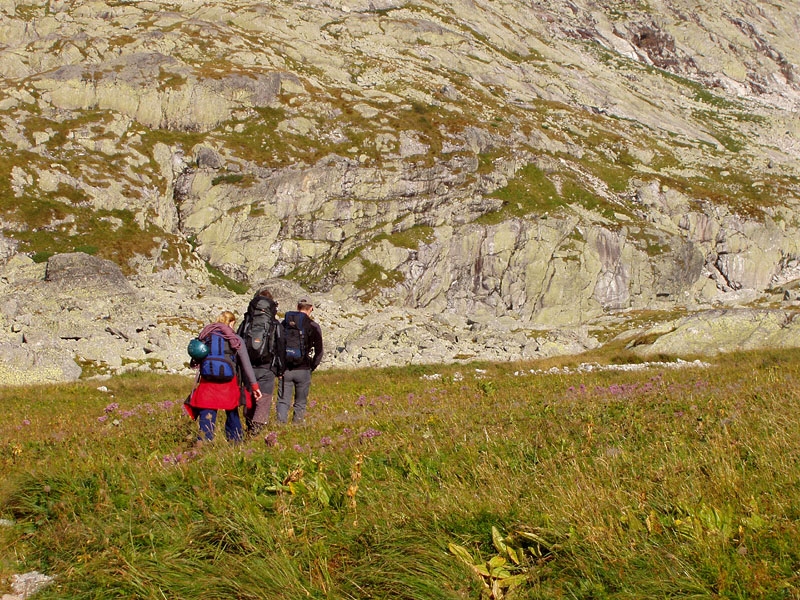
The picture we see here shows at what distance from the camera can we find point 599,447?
5871mm

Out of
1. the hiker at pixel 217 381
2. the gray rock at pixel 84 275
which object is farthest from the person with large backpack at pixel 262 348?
the gray rock at pixel 84 275

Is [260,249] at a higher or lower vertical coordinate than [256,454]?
lower

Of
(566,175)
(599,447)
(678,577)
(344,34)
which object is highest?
(344,34)

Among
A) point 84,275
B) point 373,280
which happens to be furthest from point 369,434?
point 373,280

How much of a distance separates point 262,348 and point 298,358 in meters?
1.03

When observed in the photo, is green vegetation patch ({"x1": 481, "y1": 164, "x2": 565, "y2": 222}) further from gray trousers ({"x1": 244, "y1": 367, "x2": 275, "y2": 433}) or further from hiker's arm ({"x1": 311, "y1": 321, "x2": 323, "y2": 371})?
gray trousers ({"x1": 244, "y1": 367, "x2": 275, "y2": 433})

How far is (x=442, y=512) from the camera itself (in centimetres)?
447

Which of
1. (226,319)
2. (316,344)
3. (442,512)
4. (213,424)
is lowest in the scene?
(213,424)

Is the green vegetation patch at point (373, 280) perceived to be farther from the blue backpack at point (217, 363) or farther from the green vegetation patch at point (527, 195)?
the blue backpack at point (217, 363)

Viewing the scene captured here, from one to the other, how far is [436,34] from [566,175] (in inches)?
3019

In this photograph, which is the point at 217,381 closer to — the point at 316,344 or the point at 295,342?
the point at 295,342

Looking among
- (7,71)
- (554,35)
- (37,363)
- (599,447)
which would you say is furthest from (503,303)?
(554,35)

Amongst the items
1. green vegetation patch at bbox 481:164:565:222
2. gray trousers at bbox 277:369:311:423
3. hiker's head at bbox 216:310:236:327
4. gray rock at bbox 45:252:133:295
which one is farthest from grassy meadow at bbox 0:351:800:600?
green vegetation patch at bbox 481:164:565:222

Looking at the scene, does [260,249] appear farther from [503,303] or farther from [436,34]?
[436,34]
